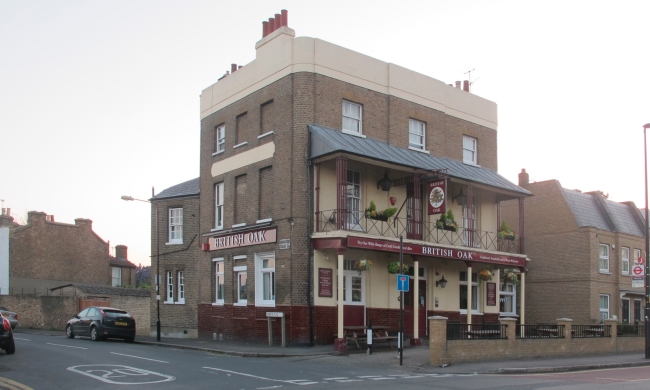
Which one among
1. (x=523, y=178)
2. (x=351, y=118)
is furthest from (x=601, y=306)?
(x=351, y=118)

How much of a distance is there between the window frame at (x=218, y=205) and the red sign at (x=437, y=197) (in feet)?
28.7

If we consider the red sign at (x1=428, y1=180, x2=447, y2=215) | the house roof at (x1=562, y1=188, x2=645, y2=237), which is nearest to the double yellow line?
the red sign at (x1=428, y1=180, x2=447, y2=215)

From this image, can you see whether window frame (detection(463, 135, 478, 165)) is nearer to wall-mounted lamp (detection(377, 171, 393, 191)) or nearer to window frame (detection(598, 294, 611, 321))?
wall-mounted lamp (detection(377, 171, 393, 191))

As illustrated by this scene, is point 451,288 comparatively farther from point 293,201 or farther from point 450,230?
point 293,201

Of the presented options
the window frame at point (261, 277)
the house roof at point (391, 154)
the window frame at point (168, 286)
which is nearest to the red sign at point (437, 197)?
the house roof at point (391, 154)

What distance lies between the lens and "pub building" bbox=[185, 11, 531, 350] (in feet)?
78.2

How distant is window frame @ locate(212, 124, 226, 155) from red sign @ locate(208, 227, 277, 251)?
12.4 feet

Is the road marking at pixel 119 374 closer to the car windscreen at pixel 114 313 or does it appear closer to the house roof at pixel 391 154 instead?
the house roof at pixel 391 154

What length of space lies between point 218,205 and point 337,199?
25.3 ft

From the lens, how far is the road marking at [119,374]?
1456cm

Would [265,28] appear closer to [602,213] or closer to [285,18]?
[285,18]

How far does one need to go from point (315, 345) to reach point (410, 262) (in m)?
5.49

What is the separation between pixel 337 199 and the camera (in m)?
23.0

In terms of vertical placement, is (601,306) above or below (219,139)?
below
